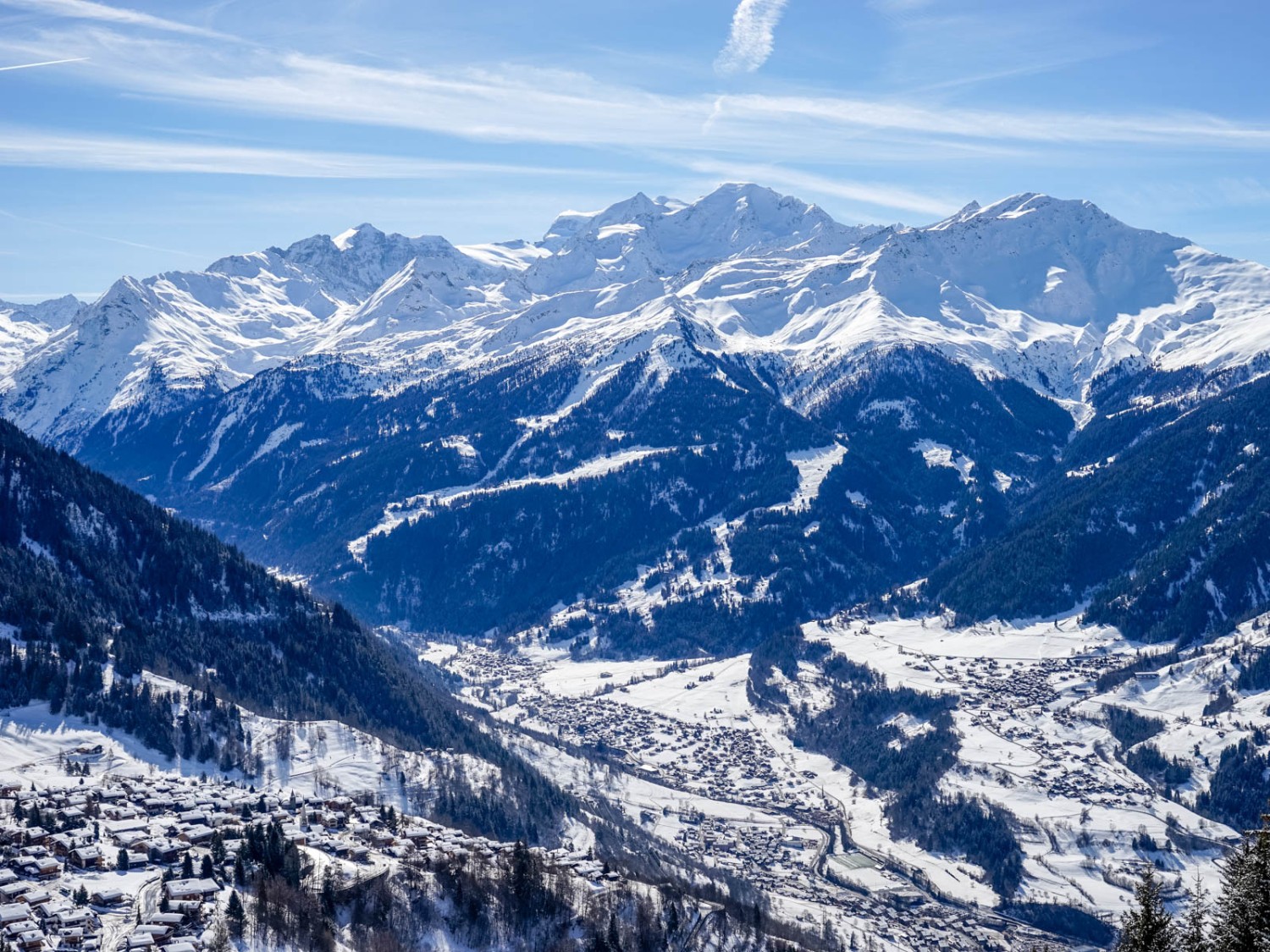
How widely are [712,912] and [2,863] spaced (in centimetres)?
7405

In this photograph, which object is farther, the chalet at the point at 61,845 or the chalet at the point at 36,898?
the chalet at the point at 61,845

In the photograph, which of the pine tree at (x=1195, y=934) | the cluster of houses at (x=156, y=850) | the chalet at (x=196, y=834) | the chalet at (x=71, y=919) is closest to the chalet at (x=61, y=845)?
the cluster of houses at (x=156, y=850)

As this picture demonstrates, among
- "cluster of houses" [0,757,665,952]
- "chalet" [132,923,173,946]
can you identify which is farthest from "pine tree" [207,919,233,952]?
"chalet" [132,923,173,946]

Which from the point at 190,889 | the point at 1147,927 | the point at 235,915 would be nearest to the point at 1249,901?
the point at 1147,927

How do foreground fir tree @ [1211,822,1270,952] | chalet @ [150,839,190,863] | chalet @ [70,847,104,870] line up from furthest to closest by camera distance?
chalet @ [150,839,190,863], chalet @ [70,847,104,870], foreground fir tree @ [1211,822,1270,952]

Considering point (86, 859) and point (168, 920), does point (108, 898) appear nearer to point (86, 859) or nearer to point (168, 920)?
point (168, 920)

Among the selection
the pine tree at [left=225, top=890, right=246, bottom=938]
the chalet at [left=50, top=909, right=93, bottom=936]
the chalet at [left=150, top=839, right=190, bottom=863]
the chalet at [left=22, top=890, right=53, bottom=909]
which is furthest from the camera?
the chalet at [left=150, top=839, right=190, bottom=863]

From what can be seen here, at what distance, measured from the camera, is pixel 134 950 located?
386ft

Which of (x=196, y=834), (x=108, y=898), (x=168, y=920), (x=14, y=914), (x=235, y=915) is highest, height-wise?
(x=14, y=914)

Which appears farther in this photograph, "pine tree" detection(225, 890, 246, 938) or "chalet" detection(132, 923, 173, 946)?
"pine tree" detection(225, 890, 246, 938)

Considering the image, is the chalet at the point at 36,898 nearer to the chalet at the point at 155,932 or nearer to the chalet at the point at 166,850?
the chalet at the point at 155,932

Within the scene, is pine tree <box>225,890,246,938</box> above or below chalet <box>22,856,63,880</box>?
above

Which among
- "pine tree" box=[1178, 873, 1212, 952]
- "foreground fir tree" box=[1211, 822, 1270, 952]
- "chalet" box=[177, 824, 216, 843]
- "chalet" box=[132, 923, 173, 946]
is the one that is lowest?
"chalet" box=[177, 824, 216, 843]

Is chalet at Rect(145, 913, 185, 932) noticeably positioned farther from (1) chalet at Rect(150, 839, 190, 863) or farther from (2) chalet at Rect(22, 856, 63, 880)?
(1) chalet at Rect(150, 839, 190, 863)
